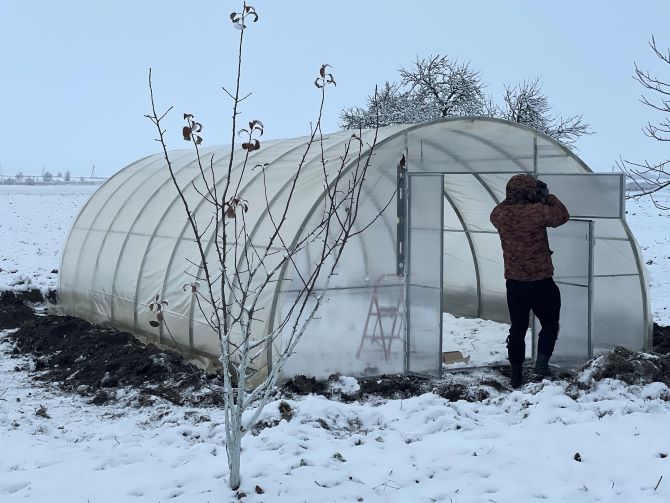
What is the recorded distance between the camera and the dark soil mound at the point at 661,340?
31.8 feet

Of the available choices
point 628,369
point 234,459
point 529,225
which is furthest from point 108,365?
point 628,369

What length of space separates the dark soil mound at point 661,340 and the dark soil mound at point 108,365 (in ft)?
17.6

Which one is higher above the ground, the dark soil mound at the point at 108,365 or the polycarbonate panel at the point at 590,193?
the polycarbonate panel at the point at 590,193

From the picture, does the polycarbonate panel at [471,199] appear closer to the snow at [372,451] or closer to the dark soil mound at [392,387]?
the dark soil mound at [392,387]

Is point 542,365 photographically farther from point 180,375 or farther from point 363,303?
point 180,375

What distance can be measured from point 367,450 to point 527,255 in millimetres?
3034

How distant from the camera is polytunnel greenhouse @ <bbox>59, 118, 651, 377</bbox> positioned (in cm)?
828

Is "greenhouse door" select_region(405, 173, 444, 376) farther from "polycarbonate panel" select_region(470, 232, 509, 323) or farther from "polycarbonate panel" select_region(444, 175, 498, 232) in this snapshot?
"polycarbonate panel" select_region(470, 232, 509, 323)

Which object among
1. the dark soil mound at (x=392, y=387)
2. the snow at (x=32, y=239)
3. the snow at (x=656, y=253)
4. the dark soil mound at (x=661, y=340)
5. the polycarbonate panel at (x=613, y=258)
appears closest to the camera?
the dark soil mound at (x=392, y=387)

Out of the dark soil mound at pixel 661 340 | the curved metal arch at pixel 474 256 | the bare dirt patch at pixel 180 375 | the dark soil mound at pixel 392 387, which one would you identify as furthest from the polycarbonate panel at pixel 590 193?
the curved metal arch at pixel 474 256

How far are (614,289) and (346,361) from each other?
3.38 m

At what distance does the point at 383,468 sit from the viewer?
532cm

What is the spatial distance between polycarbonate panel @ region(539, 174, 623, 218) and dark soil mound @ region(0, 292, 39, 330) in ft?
26.5

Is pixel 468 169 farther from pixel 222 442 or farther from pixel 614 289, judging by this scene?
pixel 222 442
